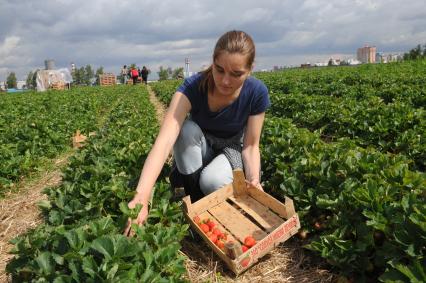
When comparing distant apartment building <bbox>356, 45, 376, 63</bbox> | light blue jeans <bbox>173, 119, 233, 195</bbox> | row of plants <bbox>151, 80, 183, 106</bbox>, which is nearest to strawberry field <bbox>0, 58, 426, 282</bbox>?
light blue jeans <bbox>173, 119, 233, 195</bbox>

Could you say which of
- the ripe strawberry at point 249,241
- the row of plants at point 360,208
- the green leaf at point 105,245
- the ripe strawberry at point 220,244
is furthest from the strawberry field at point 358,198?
the green leaf at point 105,245

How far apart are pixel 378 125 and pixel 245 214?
3.76 m

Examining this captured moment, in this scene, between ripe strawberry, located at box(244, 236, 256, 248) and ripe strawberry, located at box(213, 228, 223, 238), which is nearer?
ripe strawberry, located at box(244, 236, 256, 248)

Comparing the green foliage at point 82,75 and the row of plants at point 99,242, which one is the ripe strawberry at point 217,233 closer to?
the row of plants at point 99,242

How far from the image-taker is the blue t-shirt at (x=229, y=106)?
384cm

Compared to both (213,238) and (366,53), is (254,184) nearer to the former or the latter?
(213,238)

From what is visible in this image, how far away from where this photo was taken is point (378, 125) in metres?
6.59

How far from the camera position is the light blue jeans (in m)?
3.97

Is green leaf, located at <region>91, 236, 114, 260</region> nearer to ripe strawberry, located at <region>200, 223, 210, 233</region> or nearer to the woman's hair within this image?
ripe strawberry, located at <region>200, 223, 210, 233</region>

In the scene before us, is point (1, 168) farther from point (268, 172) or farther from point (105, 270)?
point (105, 270)

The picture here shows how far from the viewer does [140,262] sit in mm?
2463

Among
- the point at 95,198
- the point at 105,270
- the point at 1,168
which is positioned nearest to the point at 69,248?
the point at 105,270

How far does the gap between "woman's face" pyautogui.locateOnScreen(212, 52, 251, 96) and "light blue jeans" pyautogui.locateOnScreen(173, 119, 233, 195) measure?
78cm

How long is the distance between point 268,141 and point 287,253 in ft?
7.77
